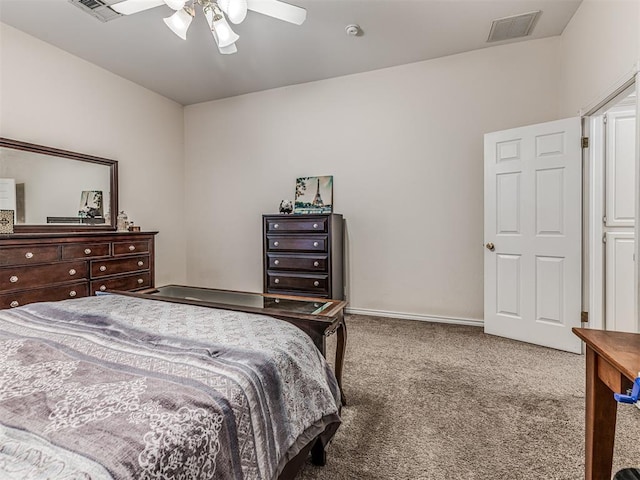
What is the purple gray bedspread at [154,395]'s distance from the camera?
2.01ft

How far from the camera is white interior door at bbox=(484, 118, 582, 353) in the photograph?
2.77 meters

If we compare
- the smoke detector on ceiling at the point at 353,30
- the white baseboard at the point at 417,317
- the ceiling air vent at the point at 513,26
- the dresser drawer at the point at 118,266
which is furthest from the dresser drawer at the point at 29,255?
the ceiling air vent at the point at 513,26

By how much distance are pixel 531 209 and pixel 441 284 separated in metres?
1.17

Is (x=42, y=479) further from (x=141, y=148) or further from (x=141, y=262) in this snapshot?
(x=141, y=148)

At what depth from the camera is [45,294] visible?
273cm

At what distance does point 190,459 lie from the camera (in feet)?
2.24

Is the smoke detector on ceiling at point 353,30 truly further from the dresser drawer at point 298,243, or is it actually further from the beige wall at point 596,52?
the dresser drawer at point 298,243

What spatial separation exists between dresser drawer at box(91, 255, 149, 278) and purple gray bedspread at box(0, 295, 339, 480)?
5.97ft

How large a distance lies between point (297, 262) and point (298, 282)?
0.23 meters

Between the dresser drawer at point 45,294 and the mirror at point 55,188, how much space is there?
0.68 meters

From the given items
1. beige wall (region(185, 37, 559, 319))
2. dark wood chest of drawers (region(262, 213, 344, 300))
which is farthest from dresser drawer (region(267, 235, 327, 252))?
beige wall (region(185, 37, 559, 319))

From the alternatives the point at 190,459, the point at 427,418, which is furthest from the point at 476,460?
the point at 190,459

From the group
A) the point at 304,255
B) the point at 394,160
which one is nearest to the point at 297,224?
the point at 304,255

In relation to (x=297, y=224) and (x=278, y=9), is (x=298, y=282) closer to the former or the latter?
(x=297, y=224)
